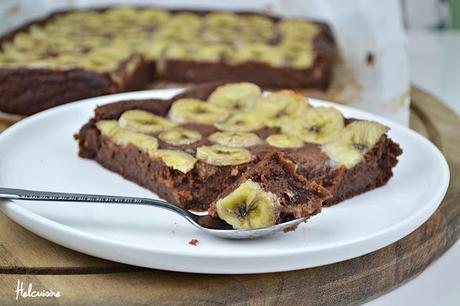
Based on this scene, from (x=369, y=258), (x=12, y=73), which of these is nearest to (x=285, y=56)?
(x=12, y=73)

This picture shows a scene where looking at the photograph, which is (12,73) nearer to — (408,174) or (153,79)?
(153,79)

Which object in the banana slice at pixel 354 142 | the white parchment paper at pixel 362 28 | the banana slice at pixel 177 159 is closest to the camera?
the banana slice at pixel 177 159

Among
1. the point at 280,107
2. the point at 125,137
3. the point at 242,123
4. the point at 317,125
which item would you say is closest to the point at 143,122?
the point at 125,137

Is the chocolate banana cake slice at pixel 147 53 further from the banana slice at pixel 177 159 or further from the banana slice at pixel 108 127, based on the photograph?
the banana slice at pixel 177 159

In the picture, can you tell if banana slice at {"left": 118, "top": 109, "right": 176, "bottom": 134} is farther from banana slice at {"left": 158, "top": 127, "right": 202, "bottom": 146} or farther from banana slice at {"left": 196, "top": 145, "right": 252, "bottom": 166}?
banana slice at {"left": 196, "top": 145, "right": 252, "bottom": 166}

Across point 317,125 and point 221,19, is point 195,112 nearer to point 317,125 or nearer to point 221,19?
point 317,125

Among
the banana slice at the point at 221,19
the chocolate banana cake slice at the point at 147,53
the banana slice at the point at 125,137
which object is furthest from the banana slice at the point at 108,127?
the banana slice at the point at 221,19
